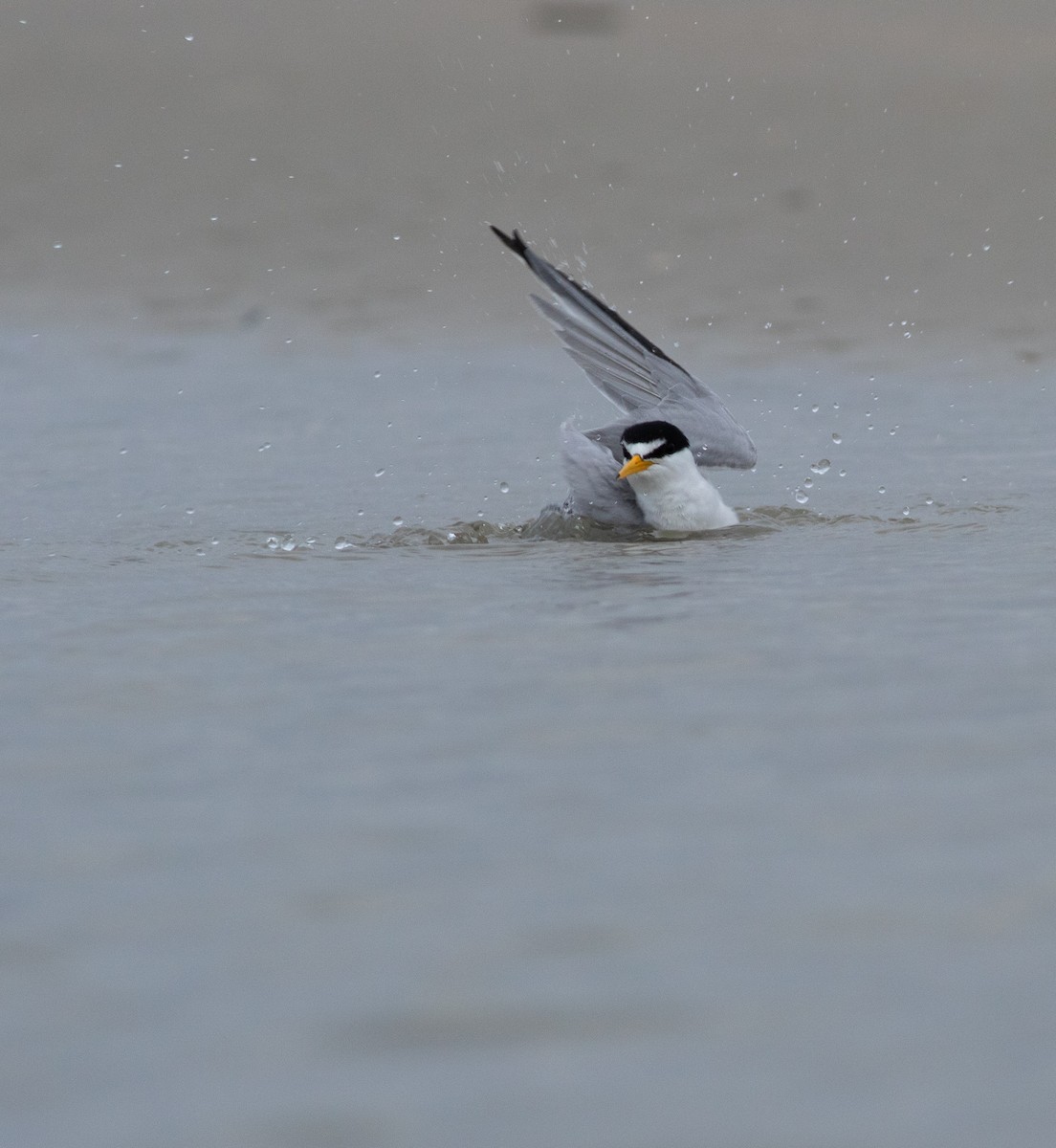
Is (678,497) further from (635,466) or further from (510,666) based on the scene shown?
(510,666)

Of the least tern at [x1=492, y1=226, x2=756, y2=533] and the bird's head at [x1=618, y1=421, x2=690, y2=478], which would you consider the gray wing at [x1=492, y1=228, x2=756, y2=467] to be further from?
the bird's head at [x1=618, y1=421, x2=690, y2=478]

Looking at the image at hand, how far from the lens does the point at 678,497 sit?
270 inches

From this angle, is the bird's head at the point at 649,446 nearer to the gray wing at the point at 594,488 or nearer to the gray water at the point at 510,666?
the gray wing at the point at 594,488

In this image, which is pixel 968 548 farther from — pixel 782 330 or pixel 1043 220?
Answer: pixel 1043 220

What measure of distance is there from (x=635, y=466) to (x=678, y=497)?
0.18 meters

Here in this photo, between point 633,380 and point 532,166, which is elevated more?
point 532,166

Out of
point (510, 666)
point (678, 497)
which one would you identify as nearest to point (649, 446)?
point (678, 497)

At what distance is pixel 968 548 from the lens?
620 cm

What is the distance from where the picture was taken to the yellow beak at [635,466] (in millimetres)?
6855

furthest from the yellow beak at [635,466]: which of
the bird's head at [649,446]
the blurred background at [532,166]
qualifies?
the blurred background at [532,166]

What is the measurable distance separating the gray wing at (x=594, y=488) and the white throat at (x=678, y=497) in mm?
131

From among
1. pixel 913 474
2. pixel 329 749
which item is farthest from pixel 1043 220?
pixel 329 749

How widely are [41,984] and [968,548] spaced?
4065mm

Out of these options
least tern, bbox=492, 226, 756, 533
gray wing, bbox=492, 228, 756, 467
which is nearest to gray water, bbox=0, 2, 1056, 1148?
least tern, bbox=492, 226, 756, 533
